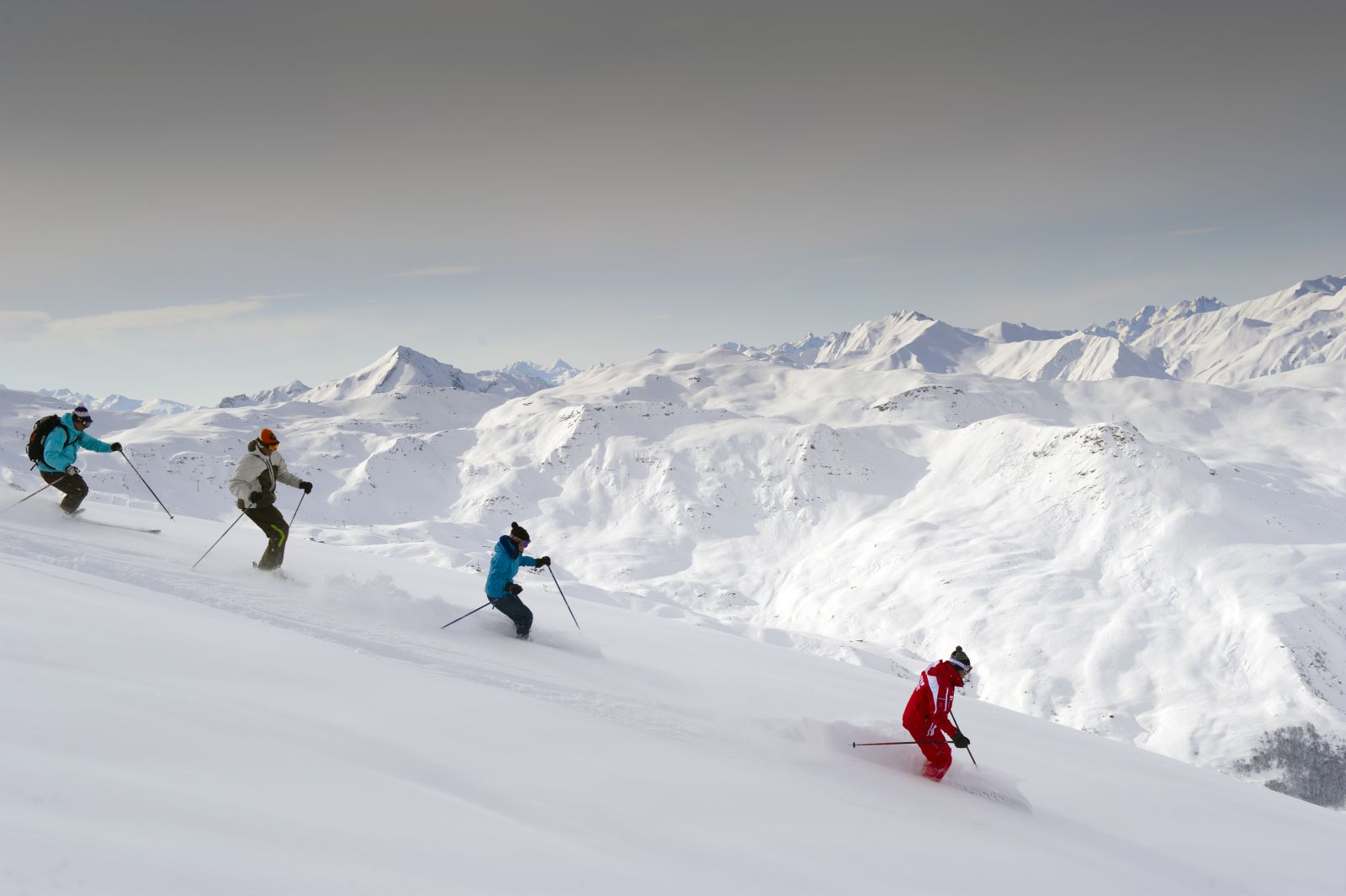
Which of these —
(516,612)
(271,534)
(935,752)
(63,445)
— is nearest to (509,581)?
(516,612)

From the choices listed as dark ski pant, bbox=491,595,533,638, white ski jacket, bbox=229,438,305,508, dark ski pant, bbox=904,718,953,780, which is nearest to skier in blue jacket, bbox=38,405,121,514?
white ski jacket, bbox=229,438,305,508

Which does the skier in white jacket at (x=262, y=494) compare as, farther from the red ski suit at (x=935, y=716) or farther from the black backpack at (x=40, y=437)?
the red ski suit at (x=935, y=716)

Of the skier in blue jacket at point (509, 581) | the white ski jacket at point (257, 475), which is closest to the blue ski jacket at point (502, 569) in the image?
the skier in blue jacket at point (509, 581)

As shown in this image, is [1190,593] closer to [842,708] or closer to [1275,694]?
[1275,694]

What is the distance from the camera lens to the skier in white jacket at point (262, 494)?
10289mm

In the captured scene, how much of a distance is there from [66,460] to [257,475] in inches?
185

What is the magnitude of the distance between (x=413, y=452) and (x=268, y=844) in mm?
86399

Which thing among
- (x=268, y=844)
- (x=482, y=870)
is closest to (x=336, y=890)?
(x=268, y=844)

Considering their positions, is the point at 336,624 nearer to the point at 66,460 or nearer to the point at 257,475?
the point at 257,475

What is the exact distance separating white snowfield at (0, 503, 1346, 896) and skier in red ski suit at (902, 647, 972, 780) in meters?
0.30

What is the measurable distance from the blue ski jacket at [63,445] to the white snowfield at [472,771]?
27.6 inches

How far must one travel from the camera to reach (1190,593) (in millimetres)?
45375

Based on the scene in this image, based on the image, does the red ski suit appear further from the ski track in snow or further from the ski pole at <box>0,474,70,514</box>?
the ski pole at <box>0,474,70,514</box>

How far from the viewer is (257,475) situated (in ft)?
34.4
